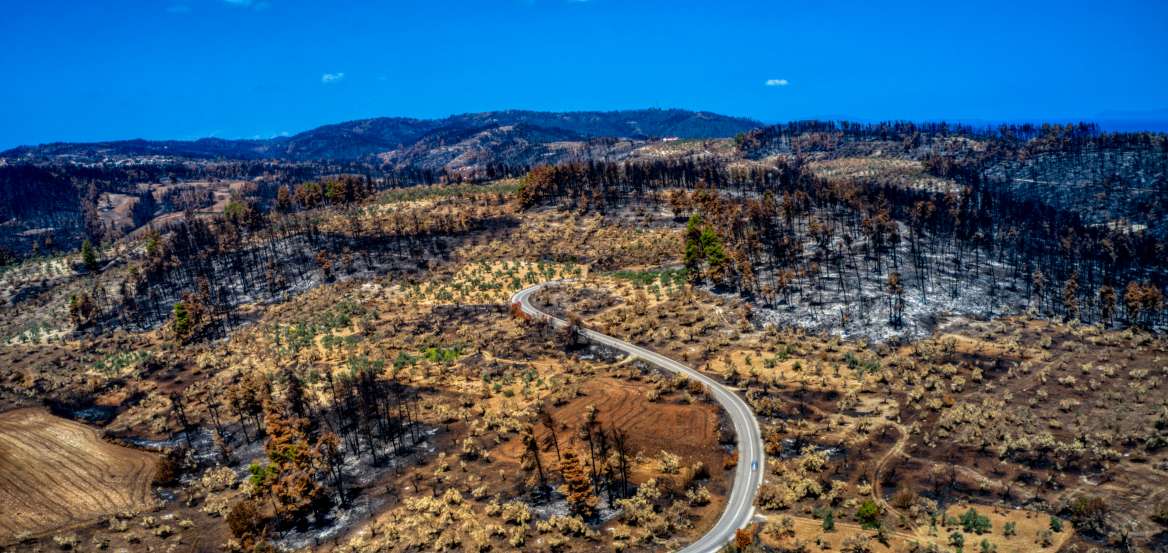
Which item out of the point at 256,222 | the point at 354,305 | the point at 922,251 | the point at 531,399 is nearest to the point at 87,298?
the point at 256,222

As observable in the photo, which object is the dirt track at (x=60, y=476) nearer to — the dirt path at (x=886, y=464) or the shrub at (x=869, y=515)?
the shrub at (x=869, y=515)

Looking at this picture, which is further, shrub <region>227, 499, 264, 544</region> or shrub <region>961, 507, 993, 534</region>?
shrub <region>227, 499, 264, 544</region>

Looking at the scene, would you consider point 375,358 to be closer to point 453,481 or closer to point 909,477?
point 453,481

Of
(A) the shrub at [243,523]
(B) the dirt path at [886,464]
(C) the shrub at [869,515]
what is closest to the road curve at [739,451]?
(C) the shrub at [869,515]

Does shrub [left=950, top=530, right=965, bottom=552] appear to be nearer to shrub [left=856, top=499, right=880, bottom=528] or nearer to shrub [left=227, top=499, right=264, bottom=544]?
shrub [left=856, top=499, right=880, bottom=528]

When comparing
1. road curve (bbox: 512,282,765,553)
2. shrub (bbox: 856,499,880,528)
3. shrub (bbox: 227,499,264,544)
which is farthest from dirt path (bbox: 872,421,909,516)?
shrub (bbox: 227,499,264,544)

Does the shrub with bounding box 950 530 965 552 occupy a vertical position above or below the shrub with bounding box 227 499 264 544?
below
